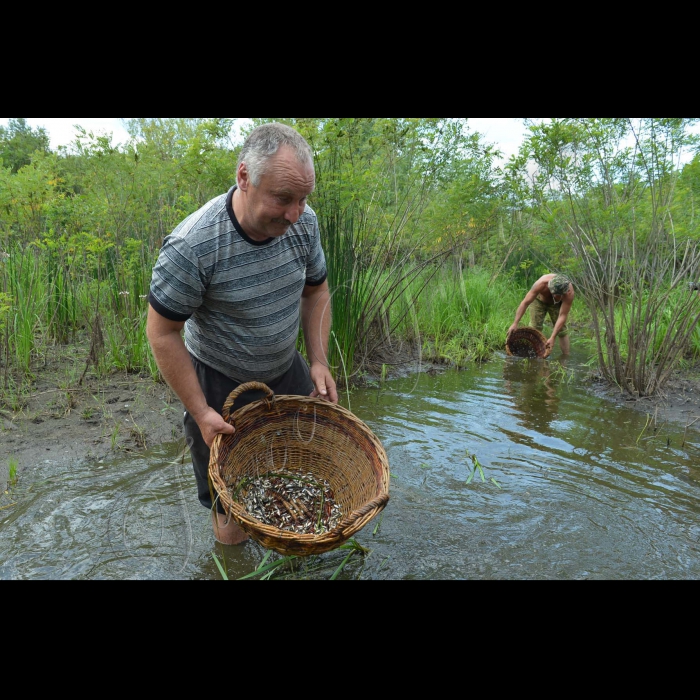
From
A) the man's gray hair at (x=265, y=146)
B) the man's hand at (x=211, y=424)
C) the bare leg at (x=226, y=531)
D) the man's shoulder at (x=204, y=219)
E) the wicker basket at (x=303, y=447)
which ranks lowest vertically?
the bare leg at (x=226, y=531)

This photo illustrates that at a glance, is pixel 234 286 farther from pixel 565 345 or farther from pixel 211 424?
pixel 565 345

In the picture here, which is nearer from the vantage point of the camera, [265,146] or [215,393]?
[265,146]

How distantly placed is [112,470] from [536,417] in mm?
3378

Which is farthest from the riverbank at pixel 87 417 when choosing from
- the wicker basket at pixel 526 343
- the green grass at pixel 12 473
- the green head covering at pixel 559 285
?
the green head covering at pixel 559 285

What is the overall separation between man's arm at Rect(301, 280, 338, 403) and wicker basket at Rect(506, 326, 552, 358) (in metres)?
5.10

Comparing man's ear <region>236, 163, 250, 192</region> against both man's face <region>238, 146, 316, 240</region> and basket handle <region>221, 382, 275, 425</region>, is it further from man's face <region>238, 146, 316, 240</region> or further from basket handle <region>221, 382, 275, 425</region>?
basket handle <region>221, 382, 275, 425</region>

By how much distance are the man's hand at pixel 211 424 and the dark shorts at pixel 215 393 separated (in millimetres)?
272

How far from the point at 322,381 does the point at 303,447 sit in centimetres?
37

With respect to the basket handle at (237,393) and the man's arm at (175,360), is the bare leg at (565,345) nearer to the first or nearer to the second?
the basket handle at (237,393)

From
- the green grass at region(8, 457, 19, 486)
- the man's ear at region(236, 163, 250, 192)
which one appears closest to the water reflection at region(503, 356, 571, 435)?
the man's ear at region(236, 163, 250, 192)

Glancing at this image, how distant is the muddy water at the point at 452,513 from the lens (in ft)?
8.41

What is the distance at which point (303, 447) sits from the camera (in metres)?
2.70

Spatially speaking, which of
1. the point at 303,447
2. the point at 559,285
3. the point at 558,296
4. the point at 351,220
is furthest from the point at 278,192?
the point at 558,296

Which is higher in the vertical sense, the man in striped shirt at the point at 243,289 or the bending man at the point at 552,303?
the man in striped shirt at the point at 243,289
